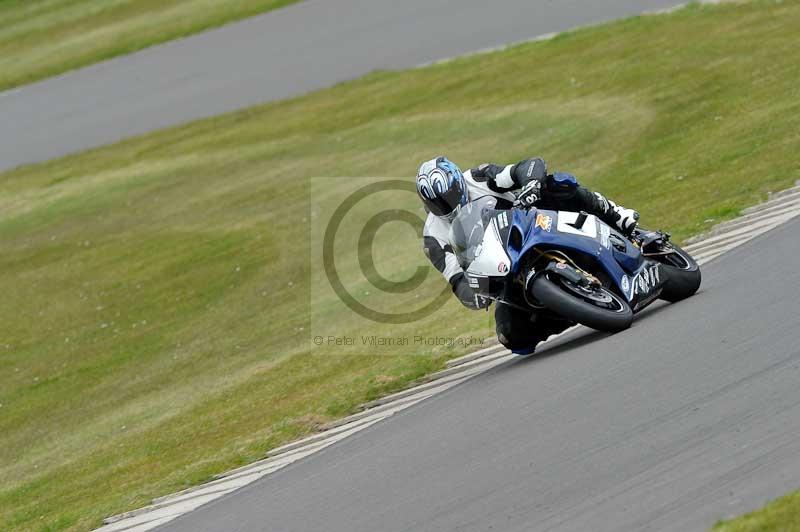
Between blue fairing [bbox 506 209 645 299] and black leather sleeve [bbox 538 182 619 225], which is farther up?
black leather sleeve [bbox 538 182 619 225]

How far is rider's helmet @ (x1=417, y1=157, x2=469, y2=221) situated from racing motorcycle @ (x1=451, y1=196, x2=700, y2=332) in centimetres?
9

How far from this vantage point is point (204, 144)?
24656mm

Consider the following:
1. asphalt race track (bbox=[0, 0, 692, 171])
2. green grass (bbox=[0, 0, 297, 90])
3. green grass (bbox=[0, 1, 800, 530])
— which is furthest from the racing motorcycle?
green grass (bbox=[0, 0, 297, 90])

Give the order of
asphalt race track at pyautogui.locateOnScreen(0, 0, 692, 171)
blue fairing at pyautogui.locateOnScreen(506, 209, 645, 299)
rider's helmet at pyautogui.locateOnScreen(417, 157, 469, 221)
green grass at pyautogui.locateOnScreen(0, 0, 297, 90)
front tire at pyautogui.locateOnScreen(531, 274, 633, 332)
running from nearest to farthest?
front tire at pyautogui.locateOnScreen(531, 274, 633, 332), blue fairing at pyautogui.locateOnScreen(506, 209, 645, 299), rider's helmet at pyautogui.locateOnScreen(417, 157, 469, 221), asphalt race track at pyautogui.locateOnScreen(0, 0, 692, 171), green grass at pyautogui.locateOnScreen(0, 0, 297, 90)

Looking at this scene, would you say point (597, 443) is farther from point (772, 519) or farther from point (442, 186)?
point (442, 186)

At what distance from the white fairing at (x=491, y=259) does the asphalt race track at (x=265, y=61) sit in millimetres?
15572

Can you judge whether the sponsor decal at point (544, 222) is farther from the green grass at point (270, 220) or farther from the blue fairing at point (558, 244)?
the green grass at point (270, 220)

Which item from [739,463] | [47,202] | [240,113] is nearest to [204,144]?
[240,113]

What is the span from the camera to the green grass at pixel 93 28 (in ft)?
106

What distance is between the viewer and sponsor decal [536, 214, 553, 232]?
8984 millimetres

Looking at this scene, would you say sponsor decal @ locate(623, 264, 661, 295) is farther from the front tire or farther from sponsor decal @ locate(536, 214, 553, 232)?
sponsor decal @ locate(536, 214, 553, 232)

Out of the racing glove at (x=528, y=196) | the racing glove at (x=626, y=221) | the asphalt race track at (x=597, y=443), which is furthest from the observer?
the racing glove at (x=626, y=221)

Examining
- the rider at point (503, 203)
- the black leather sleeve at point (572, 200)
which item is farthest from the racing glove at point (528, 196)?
the black leather sleeve at point (572, 200)

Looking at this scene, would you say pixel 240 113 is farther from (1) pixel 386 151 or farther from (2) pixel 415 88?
(1) pixel 386 151
